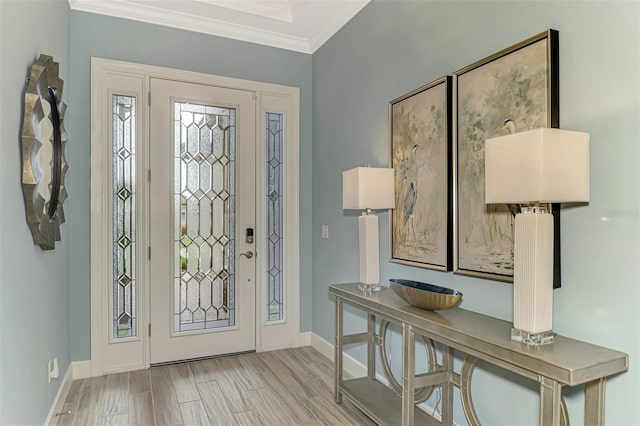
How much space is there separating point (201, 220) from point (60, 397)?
156 cm

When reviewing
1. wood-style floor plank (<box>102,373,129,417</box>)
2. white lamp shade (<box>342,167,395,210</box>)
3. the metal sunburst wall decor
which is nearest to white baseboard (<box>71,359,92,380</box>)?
wood-style floor plank (<box>102,373,129,417</box>)

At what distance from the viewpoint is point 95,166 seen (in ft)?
9.96

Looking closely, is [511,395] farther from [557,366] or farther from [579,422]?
[557,366]

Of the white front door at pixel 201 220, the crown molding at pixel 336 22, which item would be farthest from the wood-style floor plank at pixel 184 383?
the crown molding at pixel 336 22

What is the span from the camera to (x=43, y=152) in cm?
207

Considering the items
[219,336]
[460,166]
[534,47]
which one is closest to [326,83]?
[460,166]

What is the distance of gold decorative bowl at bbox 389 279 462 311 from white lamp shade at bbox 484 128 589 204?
0.57 m

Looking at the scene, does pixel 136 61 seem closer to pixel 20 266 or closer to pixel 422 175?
pixel 20 266

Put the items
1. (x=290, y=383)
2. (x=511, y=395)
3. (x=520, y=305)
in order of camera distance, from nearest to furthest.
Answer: (x=520, y=305) < (x=511, y=395) < (x=290, y=383)

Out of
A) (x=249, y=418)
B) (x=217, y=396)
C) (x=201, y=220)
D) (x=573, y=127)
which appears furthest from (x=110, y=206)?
(x=573, y=127)

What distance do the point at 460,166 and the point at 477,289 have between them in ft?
2.06

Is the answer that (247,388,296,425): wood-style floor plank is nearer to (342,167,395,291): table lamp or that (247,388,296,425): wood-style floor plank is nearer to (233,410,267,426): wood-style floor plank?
(233,410,267,426): wood-style floor plank

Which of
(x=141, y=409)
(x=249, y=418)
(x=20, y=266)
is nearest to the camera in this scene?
(x=20, y=266)

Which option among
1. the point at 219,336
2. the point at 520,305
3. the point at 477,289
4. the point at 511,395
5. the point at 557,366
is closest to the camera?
the point at 557,366
